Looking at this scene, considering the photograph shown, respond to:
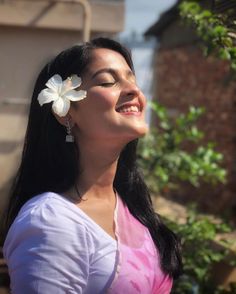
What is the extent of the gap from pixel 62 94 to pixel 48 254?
510 mm

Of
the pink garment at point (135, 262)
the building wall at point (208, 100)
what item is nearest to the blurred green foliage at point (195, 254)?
the pink garment at point (135, 262)

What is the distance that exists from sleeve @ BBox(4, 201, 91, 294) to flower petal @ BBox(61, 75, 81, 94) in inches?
15.5

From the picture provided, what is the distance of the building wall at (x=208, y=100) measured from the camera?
27.0 ft

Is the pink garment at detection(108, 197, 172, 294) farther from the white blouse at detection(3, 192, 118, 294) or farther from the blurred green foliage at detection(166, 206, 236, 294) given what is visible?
the blurred green foliage at detection(166, 206, 236, 294)

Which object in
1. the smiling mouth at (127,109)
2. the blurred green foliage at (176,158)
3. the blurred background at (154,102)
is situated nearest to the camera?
the smiling mouth at (127,109)

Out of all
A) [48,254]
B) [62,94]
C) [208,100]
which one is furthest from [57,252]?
[208,100]

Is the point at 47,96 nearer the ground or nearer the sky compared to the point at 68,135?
nearer the sky

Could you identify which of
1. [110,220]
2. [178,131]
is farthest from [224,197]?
[110,220]

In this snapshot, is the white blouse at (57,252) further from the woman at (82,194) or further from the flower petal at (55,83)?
the flower petal at (55,83)

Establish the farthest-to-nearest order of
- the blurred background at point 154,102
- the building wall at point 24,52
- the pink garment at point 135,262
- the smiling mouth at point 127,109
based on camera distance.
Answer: the building wall at point 24,52 → the blurred background at point 154,102 → the smiling mouth at point 127,109 → the pink garment at point 135,262

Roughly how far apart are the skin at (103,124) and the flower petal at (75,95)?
0.02 m

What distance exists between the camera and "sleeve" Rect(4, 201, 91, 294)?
1613 mm

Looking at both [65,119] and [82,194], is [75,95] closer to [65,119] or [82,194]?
[65,119]

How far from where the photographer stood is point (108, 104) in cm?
182
